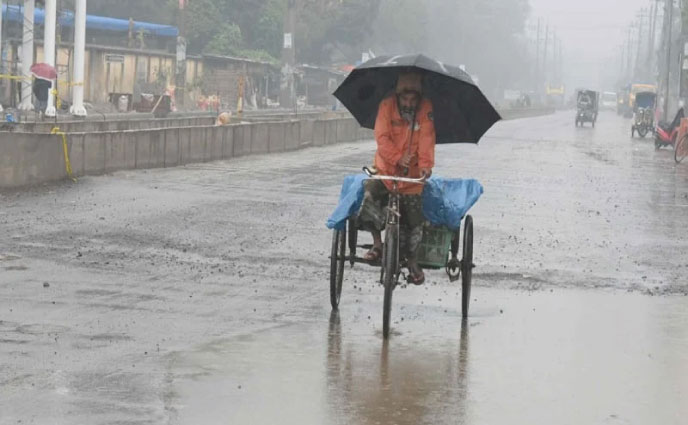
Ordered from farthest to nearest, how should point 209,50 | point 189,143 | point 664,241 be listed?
1. point 209,50
2. point 189,143
3. point 664,241

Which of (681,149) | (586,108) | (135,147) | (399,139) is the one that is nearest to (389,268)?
(399,139)

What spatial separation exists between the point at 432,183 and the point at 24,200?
968cm

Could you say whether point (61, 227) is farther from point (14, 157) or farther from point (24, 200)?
point (14, 157)

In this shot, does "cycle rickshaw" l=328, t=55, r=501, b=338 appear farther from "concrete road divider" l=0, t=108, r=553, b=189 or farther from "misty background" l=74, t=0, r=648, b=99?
"misty background" l=74, t=0, r=648, b=99

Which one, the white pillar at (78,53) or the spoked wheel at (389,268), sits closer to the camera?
the spoked wheel at (389,268)

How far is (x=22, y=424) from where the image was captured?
21.0 ft

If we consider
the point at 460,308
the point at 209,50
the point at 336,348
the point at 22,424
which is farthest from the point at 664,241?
the point at 209,50

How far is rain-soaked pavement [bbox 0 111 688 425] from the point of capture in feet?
23.6

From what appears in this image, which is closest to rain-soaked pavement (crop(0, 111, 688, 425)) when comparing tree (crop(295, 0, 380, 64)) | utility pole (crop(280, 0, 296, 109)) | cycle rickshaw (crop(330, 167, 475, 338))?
cycle rickshaw (crop(330, 167, 475, 338))

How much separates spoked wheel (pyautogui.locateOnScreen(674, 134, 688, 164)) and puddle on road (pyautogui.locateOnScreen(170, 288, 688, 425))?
27.7 m

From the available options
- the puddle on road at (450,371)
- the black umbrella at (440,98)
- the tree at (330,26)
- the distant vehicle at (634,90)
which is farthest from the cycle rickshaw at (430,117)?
the distant vehicle at (634,90)

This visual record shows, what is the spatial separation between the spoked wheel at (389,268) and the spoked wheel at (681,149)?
2946 cm

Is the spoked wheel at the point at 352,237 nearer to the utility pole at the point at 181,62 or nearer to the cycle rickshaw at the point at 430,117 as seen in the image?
the cycle rickshaw at the point at 430,117

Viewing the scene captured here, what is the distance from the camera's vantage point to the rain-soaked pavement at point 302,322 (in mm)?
7188
